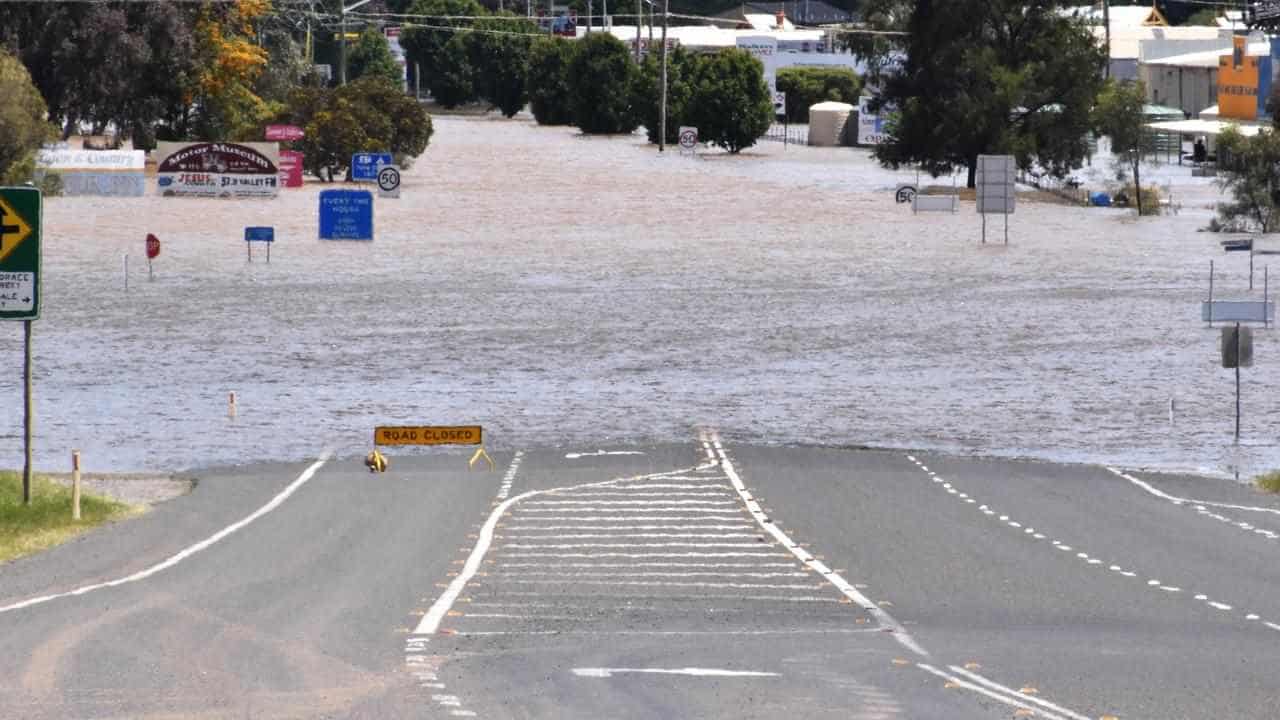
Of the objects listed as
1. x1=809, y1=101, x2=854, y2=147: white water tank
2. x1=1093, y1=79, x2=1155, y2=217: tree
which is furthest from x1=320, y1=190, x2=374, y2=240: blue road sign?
x1=809, y1=101, x2=854, y2=147: white water tank

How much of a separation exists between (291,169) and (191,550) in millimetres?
78716

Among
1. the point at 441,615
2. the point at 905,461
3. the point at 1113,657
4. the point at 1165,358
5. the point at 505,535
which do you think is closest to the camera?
the point at 1113,657

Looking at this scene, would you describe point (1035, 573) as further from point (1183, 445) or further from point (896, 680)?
point (1183, 445)

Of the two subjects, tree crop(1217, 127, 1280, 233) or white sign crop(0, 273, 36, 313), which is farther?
tree crop(1217, 127, 1280, 233)

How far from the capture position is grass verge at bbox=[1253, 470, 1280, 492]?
29.7 m

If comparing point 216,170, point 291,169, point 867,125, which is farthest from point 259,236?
point 867,125

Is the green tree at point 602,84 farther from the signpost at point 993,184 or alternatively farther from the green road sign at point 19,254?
the green road sign at point 19,254

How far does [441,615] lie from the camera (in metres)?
17.9

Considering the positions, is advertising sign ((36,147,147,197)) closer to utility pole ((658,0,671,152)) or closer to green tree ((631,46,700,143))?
utility pole ((658,0,671,152))

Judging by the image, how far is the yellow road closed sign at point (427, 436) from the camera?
105 feet

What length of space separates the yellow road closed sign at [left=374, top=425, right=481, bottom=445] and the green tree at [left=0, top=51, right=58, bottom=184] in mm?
50478

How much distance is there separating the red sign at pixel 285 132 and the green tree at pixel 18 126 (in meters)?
22.2

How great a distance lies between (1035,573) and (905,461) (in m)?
11.1

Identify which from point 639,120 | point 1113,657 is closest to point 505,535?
point 1113,657
